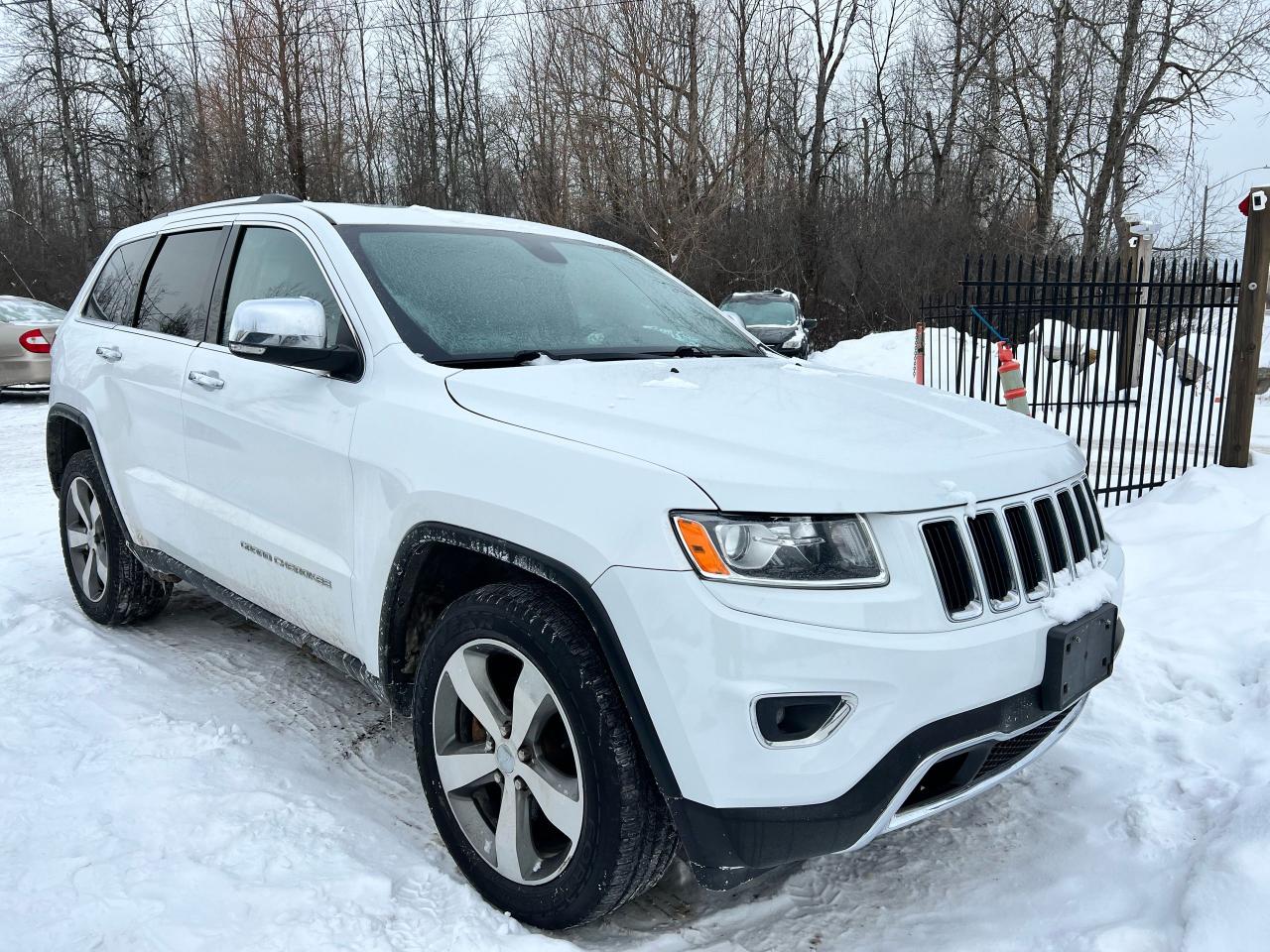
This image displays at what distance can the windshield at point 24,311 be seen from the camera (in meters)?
12.8

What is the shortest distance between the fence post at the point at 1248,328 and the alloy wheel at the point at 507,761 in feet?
19.7

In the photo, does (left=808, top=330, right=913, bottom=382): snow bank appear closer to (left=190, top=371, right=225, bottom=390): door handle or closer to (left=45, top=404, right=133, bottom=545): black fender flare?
(left=45, top=404, right=133, bottom=545): black fender flare

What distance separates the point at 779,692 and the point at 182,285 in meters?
3.10

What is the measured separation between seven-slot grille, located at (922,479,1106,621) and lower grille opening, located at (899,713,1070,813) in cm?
32

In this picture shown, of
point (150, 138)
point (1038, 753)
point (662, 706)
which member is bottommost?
point (1038, 753)

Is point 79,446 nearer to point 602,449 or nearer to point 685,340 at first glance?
point 685,340

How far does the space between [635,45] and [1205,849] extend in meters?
18.2

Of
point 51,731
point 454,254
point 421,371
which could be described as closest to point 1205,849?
point 421,371

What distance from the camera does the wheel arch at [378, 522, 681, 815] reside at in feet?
6.32

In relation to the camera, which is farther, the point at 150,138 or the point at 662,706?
the point at 150,138

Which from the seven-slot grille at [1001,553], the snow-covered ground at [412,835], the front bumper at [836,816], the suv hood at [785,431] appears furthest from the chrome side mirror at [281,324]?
the seven-slot grille at [1001,553]

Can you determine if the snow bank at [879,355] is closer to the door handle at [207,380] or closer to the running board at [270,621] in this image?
the running board at [270,621]

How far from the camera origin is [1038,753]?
92.3 inches

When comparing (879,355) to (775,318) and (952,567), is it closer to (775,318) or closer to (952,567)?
(775,318)
